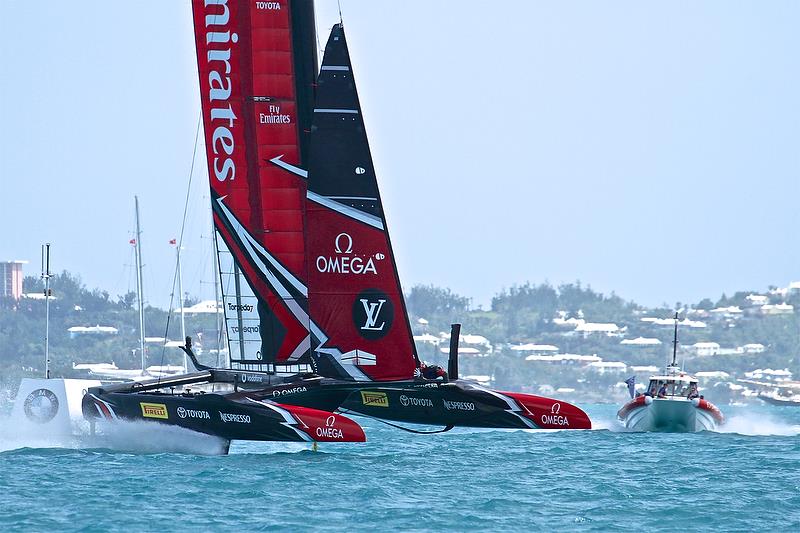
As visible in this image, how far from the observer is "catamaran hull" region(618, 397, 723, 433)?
109 ft

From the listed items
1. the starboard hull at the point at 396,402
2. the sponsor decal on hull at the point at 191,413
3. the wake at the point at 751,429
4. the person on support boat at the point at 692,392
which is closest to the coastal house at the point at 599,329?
the wake at the point at 751,429

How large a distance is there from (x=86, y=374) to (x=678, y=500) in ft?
211

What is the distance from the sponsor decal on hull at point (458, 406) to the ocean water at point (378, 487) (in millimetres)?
852

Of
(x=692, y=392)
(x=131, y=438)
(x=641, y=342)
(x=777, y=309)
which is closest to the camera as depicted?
(x=131, y=438)

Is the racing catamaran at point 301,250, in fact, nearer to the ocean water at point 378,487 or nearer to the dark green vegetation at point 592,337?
the ocean water at point 378,487

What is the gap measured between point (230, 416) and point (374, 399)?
2916 mm

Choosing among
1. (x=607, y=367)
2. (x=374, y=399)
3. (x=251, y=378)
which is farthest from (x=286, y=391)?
(x=607, y=367)

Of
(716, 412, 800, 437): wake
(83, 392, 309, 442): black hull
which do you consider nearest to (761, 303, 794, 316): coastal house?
(716, 412, 800, 437): wake

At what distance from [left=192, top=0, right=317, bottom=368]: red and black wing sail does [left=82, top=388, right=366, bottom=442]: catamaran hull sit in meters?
2.64

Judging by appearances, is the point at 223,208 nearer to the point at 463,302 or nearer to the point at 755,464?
the point at 755,464

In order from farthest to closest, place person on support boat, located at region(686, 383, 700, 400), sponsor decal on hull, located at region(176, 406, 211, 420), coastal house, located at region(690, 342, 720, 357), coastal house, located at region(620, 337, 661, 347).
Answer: coastal house, located at region(620, 337, 661, 347) < coastal house, located at region(690, 342, 720, 357) < person on support boat, located at region(686, 383, 700, 400) < sponsor decal on hull, located at region(176, 406, 211, 420)

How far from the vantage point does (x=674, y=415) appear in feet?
110

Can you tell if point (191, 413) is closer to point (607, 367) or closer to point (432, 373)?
point (432, 373)

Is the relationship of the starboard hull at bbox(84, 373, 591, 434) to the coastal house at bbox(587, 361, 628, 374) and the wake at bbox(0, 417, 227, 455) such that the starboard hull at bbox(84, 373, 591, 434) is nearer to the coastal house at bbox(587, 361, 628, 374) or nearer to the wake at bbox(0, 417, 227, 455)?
the wake at bbox(0, 417, 227, 455)
